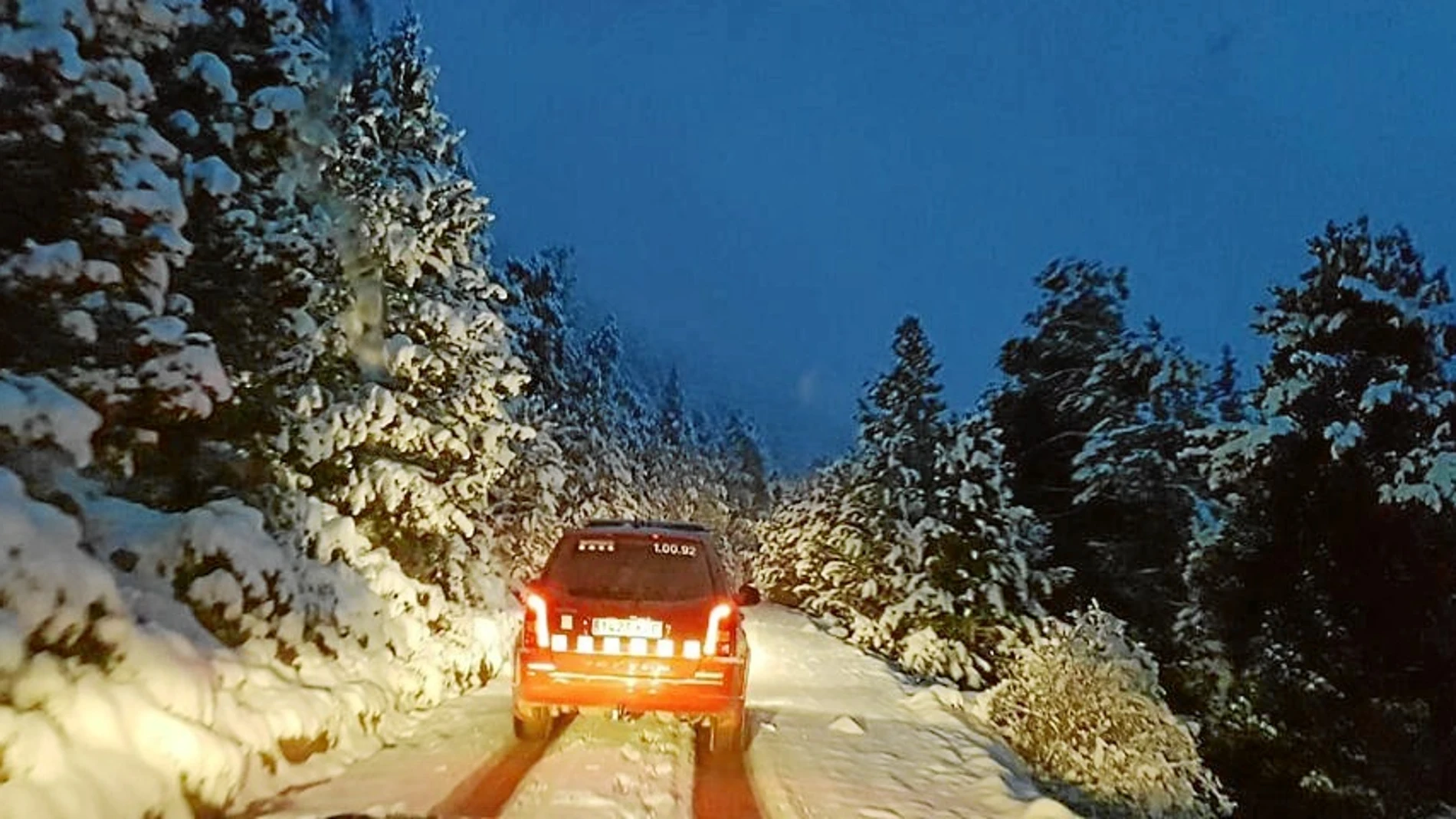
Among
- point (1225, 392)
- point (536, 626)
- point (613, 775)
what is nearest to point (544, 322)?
point (1225, 392)

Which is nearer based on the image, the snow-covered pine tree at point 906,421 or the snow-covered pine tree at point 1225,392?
the snow-covered pine tree at point 906,421

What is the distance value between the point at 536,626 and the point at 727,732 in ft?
6.04

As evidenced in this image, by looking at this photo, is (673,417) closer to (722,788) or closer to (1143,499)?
(1143,499)

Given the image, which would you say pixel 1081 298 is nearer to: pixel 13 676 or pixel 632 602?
pixel 632 602

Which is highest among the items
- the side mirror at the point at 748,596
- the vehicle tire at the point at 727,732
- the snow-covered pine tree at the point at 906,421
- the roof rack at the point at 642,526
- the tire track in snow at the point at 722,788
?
the snow-covered pine tree at the point at 906,421

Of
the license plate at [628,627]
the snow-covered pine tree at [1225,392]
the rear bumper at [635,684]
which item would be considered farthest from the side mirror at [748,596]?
the snow-covered pine tree at [1225,392]

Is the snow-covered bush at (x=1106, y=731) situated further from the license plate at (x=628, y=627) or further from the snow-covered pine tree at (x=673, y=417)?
the snow-covered pine tree at (x=673, y=417)

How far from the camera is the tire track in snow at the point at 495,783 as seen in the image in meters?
A: 8.26

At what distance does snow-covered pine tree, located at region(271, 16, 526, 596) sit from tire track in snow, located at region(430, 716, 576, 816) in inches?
218

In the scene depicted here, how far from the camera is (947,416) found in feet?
112

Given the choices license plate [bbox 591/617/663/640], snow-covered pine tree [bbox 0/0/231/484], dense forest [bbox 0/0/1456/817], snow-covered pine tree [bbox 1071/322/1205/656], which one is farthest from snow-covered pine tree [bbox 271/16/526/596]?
snow-covered pine tree [bbox 1071/322/1205/656]

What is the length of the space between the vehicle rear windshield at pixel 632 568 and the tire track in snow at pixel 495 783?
1.38m

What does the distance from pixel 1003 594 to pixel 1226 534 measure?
547cm

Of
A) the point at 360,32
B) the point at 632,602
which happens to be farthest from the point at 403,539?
the point at 632,602
